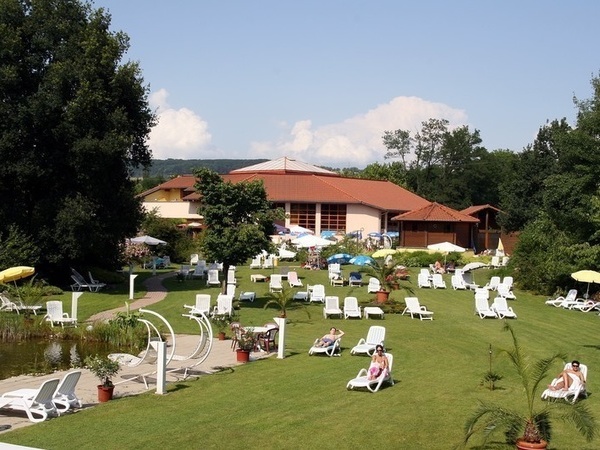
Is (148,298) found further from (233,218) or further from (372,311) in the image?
(372,311)

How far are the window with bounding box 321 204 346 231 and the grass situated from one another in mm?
39087

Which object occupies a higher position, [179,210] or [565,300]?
[179,210]

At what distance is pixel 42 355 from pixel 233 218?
29.0ft

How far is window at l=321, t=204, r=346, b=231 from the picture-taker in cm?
6181

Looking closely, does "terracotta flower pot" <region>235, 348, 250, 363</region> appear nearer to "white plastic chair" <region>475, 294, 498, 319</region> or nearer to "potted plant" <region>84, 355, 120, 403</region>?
"potted plant" <region>84, 355, 120, 403</region>

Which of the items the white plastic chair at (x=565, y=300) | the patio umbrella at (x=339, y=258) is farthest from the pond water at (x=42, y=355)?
the patio umbrella at (x=339, y=258)

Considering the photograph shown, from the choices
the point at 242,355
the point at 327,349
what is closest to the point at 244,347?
the point at 242,355

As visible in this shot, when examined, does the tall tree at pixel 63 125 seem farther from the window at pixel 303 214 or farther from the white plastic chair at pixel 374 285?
the window at pixel 303 214

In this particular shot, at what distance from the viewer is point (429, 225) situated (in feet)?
176

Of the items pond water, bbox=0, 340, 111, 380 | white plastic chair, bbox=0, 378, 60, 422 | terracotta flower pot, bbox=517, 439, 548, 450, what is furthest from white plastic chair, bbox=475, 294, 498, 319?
white plastic chair, bbox=0, 378, 60, 422

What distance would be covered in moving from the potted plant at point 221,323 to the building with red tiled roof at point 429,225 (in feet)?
107

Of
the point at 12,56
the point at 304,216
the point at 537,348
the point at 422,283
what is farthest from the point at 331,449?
the point at 304,216

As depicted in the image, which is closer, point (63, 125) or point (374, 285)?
point (374, 285)

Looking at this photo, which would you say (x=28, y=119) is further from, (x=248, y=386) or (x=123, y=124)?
(x=248, y=386)
